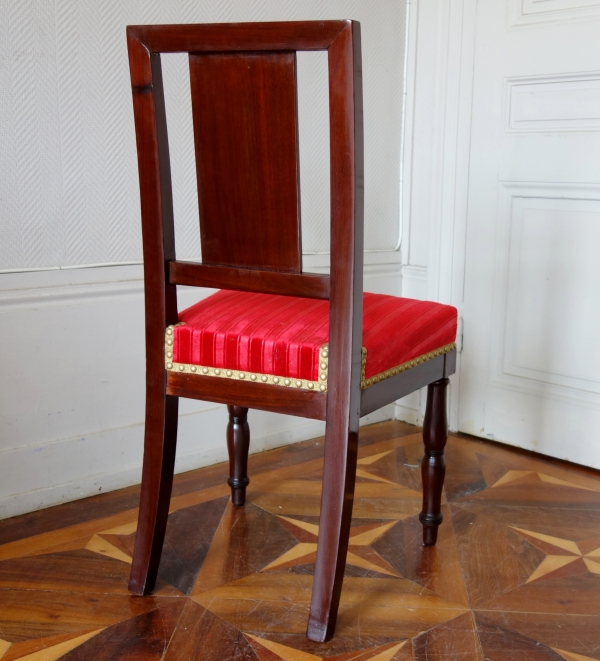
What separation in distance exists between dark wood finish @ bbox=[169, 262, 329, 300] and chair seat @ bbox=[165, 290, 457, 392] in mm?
80

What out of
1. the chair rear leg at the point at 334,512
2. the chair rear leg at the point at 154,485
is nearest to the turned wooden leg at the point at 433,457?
the chair rear leg at the point at 334,512

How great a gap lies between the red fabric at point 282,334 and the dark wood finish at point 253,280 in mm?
79

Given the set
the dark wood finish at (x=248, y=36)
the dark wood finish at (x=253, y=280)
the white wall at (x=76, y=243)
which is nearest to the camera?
the dark wood finish at (x=248, y=36)

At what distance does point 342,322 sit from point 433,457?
54 centimetres

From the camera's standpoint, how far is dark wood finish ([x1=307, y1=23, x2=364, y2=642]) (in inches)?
46.3

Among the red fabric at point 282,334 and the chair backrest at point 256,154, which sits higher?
the chair backrest at point 256,154

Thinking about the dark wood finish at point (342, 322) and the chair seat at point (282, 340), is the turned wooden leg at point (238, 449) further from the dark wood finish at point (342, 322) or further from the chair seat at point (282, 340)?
the dark wood finish at point (342, 322)

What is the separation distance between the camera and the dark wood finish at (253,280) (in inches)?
50.2

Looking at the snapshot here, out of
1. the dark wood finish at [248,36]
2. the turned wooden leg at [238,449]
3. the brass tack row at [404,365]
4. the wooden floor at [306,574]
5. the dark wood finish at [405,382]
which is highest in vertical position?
the dark wood finish at [248,36]

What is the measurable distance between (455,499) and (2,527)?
107 cm

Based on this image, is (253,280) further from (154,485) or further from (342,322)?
(154,485)

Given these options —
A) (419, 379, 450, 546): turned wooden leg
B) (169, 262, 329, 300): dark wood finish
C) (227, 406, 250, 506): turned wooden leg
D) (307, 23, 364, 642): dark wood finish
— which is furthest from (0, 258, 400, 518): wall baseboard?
(307, 23, 364, 642): dark wood finish

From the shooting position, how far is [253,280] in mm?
1308

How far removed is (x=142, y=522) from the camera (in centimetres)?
150
